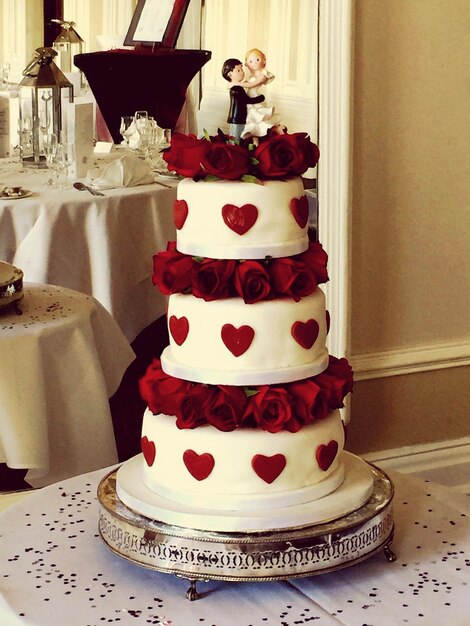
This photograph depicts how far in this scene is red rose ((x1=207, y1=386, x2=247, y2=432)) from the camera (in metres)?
1.35

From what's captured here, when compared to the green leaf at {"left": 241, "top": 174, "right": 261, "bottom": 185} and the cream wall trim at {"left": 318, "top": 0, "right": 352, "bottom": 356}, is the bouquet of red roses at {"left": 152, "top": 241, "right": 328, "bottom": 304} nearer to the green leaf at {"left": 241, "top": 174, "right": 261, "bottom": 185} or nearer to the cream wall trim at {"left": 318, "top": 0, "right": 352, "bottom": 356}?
the green leaf at {"left": 241, "top": 174, "right": 261, "bottom": 185}

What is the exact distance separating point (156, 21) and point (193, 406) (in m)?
1.69

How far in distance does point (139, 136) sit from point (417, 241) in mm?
803

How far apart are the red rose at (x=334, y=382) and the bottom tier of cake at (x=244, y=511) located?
12 cm

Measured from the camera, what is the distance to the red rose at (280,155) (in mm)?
1363

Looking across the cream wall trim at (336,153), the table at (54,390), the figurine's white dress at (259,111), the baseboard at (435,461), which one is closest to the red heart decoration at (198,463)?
the table at (54,390)

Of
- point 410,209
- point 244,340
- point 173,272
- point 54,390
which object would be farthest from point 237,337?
point 410,209

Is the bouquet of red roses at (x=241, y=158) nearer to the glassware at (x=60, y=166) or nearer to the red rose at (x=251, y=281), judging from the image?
the red rose at (x=251, y=281)

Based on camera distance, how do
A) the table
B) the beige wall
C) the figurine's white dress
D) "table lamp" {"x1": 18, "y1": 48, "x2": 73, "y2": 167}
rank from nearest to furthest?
the table < the figurine's white dress < the beige wall < "table lamp" {"x1": 18, "y1": 48, "x2": 73, "y2": 167}

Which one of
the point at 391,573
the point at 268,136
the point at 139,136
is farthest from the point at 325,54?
the point at 391,573

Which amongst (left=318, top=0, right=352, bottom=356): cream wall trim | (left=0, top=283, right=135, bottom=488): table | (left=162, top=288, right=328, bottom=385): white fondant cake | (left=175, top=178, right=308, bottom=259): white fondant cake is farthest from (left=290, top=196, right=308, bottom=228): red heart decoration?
(left=318, top=0, right=352, bottom=356): cream wall trim

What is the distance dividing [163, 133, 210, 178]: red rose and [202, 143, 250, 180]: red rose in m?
0.02

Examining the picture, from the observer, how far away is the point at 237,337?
1.36m

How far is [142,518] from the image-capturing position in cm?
137
